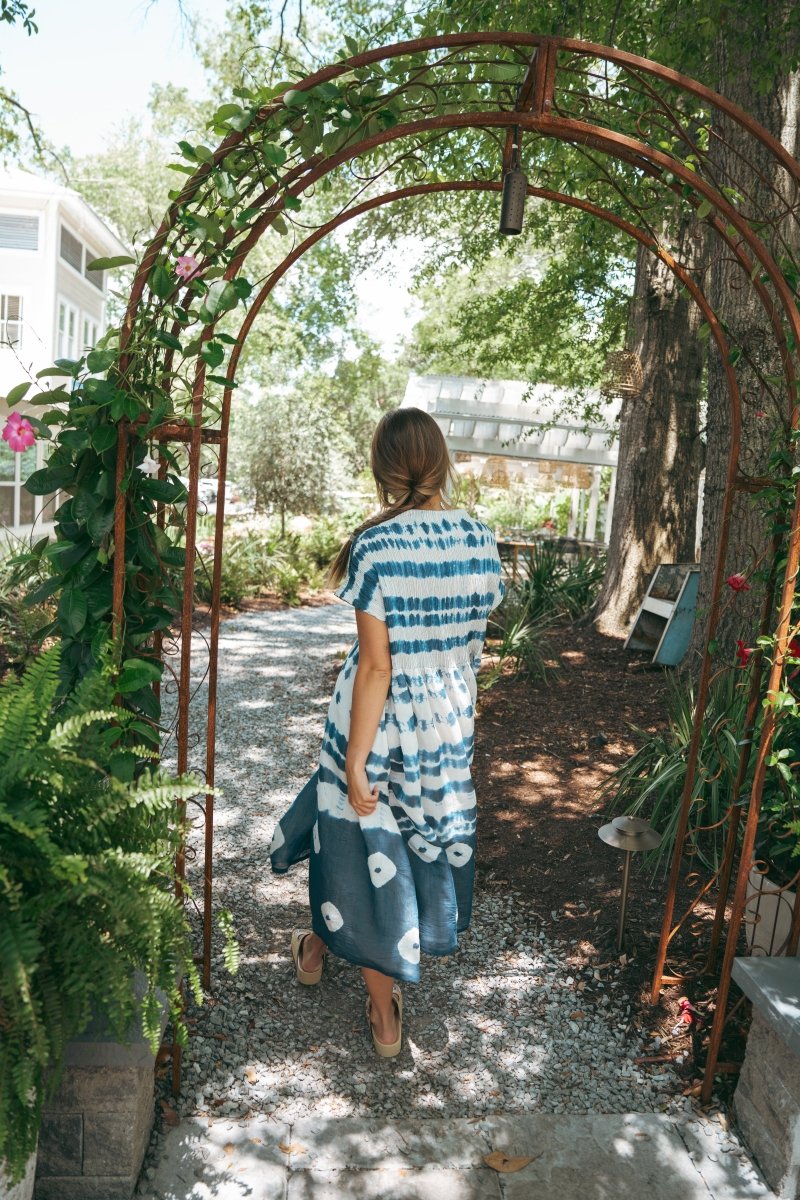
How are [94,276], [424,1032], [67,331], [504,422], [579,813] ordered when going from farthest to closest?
1. [94,276]
2. [67,331]
3. [504,422]
4. [579,813]
5. [424,1032]

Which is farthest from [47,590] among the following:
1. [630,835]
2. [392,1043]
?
[630,835]

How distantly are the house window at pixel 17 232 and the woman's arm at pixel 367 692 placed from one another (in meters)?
15.0

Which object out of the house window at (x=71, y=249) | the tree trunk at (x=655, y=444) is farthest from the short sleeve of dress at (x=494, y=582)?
the house window at (x=71, y=249)

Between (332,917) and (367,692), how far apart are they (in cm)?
66

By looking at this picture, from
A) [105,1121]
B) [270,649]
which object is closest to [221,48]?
[270,649]

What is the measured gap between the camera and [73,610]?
91.3 inches

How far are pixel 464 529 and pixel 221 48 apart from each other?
17129 millimetres

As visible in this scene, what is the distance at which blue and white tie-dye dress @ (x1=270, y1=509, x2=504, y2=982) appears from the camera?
8.13ft

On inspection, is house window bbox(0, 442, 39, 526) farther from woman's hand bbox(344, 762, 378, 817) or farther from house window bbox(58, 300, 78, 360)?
woman's hand bbox(344, 762, 378, 817)

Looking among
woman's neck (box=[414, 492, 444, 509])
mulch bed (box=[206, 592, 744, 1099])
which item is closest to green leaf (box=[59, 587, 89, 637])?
woman's neck (box=[414, 492, 444, 509])

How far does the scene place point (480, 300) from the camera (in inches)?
421

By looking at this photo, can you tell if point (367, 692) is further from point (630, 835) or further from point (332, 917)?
point (630, 835)

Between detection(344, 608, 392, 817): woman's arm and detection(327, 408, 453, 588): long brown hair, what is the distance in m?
0.20

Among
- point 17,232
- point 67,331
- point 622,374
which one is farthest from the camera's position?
point 67,331
